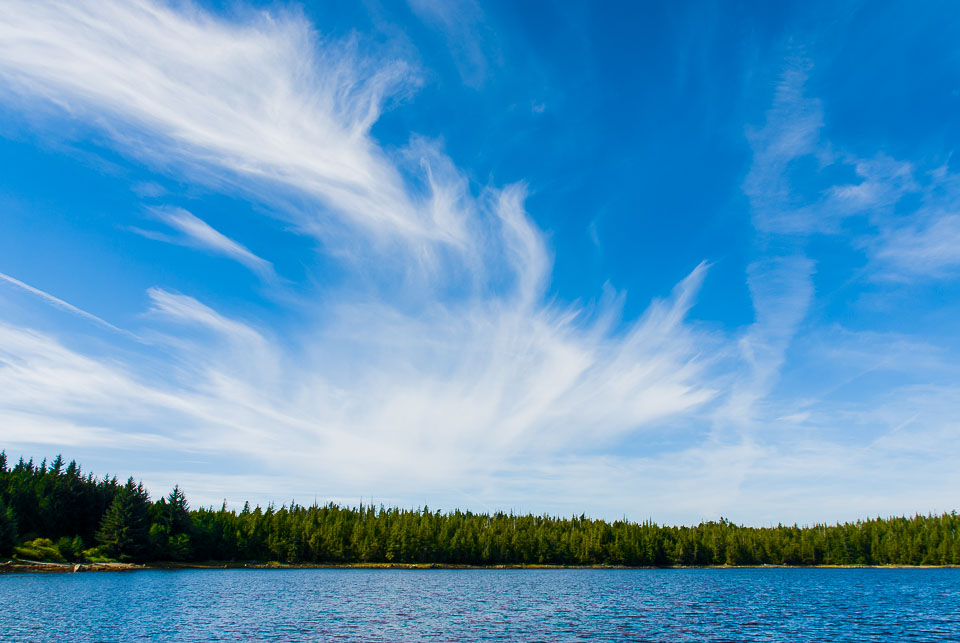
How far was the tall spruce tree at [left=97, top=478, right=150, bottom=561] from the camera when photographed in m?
147

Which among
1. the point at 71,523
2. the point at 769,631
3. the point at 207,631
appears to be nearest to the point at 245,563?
the point at 71,523

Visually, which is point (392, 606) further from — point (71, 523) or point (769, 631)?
point (71, 523)

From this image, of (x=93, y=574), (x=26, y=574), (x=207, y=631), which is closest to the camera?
(x=207, y=631)

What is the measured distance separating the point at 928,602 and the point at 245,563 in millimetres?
187025

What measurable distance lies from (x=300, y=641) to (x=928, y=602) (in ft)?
366

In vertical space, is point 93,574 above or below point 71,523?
below

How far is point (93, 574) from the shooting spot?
4840 inches

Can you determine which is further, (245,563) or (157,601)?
(245,563)

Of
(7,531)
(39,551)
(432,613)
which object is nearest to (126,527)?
(39,551)

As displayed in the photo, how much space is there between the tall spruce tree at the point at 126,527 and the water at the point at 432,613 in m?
32.3


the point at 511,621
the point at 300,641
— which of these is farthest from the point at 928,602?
the point at 300,641

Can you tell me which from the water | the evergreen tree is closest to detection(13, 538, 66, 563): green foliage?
the evergreen tree

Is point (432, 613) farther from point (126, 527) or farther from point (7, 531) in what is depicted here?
point (126, 527)

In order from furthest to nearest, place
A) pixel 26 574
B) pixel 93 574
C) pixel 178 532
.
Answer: pixel 178 532 < pixel 93 574 < pixel 26 574
